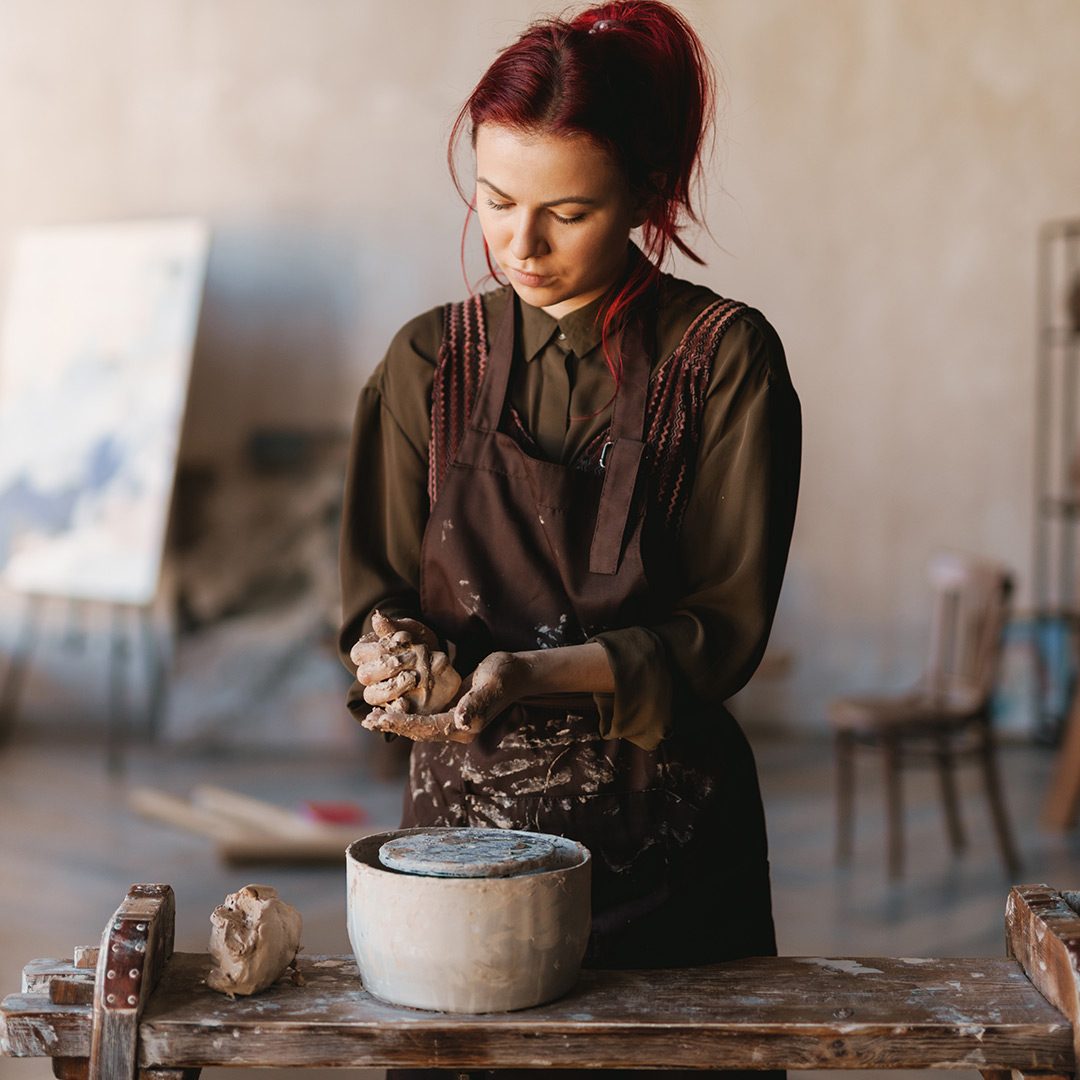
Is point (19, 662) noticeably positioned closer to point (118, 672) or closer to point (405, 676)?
point (118, 672)

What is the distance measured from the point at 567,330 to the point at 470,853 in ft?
1.85

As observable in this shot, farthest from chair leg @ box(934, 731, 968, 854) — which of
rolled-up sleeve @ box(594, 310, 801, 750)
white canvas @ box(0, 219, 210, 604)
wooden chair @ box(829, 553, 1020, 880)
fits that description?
rolled-up sleeve @ box(594, 310, 801, 750)

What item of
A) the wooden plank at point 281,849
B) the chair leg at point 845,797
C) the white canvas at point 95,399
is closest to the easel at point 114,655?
the white canvas at point 95,399

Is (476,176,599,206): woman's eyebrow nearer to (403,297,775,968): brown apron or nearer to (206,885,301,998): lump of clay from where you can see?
(403,297,775,968): brown apron

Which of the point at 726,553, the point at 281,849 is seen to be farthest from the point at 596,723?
the point at 281,849

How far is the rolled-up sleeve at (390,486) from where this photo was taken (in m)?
1.53

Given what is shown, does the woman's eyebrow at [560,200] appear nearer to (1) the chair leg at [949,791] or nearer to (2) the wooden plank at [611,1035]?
(2) the wooden plank at [611,1035]

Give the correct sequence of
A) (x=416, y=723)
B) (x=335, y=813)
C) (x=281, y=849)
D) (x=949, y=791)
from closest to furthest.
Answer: (x=416, y=723) < (x=281, y=849) < (x=949, y=791) < (x=335, y=813)

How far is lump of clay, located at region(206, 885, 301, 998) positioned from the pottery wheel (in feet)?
0.35

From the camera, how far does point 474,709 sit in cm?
124

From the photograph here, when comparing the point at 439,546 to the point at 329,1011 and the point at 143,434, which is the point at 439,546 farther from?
the point at 143,434

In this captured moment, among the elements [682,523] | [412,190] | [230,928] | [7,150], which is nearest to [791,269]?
[412,190]

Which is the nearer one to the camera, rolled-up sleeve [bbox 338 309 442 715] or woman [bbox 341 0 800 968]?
woman [bbox 341 0 800 968]

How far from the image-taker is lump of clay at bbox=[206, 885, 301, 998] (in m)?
1.23
